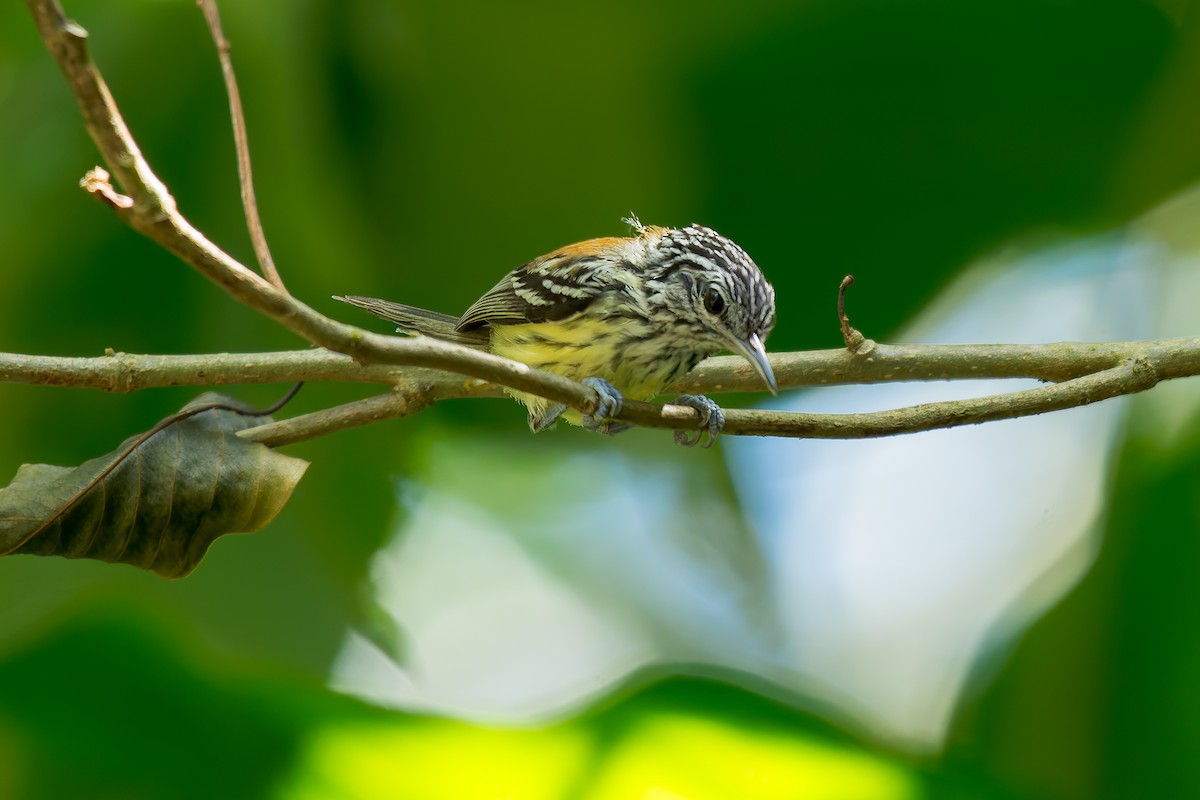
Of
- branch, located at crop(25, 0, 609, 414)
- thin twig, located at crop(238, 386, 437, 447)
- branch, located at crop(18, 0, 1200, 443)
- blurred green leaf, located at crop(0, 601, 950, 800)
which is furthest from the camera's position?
blurred green leaf, located at crop(0, 601, 950, 800)

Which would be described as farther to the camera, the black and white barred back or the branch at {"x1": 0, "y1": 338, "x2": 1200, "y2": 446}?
the black and white barred back

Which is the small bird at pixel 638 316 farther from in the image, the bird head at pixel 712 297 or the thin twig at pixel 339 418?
the thin twig at pixel 339 418

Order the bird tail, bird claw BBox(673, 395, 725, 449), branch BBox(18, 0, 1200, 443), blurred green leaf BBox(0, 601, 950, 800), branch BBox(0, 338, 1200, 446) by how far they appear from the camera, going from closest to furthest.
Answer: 1. branch BBox(18, 0, 1200, 443)
2. branch BBox(0, 338, 1200, 446)
3. bird claw BBox(673, 395, 725, 449)
4. the bird tail
5. blurred green leaf BBox(0, 601, 950, 800)

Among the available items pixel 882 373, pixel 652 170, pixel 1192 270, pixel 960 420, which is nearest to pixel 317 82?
pixel 652 170

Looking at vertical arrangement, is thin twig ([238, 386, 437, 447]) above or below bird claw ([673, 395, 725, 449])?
below

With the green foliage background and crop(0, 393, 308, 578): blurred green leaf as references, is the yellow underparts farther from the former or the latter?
the green foliage background

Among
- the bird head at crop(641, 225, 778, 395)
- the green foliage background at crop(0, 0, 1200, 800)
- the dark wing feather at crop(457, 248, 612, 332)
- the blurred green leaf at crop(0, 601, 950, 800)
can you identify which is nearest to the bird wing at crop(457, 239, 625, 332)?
the dark wing feather at crop(457, 248, 612, 332)

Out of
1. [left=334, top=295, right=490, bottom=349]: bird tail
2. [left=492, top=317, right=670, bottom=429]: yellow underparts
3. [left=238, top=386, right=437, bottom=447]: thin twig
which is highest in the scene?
[left=334, top=295, right=490, bottom=349]: bird tail
